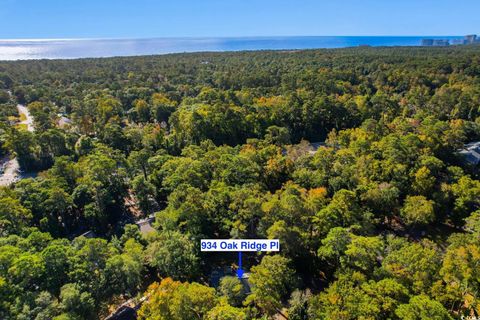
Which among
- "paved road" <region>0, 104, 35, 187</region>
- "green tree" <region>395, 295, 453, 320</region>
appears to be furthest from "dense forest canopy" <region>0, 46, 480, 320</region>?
"paved road" <region>0, 104, 35, 187</region>

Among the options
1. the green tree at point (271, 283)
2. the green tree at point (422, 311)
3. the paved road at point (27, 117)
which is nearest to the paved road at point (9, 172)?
the paved road at point (27, 117)

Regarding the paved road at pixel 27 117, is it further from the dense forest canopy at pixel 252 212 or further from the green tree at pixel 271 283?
the green tree at pixel 271 283

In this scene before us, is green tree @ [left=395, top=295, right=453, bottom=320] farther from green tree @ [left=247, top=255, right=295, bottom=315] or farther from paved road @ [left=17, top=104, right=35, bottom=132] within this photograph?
paved road @ [left=17, top=104, right=35, bottom=132]

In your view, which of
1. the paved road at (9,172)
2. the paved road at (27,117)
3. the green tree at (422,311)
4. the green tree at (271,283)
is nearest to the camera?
the green tree at (422,311)

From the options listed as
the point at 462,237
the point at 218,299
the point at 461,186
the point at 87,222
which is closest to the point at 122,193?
the point at 87,222

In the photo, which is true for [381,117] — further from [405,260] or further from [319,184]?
[405,260]

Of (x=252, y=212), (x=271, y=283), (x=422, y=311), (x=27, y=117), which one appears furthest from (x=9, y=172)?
(x=422, y=311)

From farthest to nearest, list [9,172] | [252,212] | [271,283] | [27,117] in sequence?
[27,117], [9,172], [252,212], [271,283]

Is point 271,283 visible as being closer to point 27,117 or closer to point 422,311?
point 422,311
